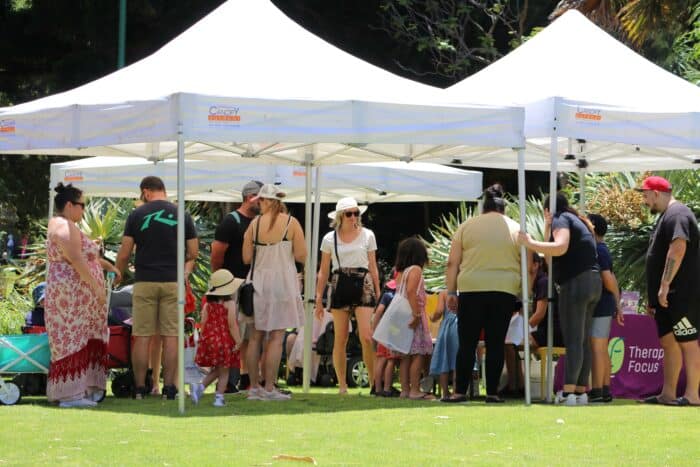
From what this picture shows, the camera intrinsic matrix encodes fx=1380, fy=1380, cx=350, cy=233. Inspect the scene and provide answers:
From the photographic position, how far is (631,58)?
1402cm

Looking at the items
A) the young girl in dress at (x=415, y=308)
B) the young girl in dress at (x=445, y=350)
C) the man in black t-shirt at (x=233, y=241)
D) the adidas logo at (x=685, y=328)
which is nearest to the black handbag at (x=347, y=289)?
the young girl in dress at (x=415, y=308)

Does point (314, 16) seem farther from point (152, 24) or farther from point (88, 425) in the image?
point (88, 425)

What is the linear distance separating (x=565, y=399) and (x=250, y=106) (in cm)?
385

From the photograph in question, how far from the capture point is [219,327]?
38.9ft

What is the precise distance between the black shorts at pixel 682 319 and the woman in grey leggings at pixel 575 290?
0.66 m

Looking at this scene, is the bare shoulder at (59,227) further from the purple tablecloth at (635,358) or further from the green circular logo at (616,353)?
the green circular logo at (616,353)

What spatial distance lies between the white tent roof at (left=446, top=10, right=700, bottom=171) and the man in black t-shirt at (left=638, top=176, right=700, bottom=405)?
24.0 inches

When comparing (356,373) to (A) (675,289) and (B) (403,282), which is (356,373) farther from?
(A) (675,289)

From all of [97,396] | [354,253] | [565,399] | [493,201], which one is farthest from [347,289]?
[97,396]

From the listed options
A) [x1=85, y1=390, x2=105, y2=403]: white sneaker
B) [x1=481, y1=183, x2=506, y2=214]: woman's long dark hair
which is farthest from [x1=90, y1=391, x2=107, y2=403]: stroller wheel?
[x1=481, y1=183, x2=506, y2=214]: woman's long dark hair

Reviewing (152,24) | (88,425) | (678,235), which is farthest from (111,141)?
(152,24)

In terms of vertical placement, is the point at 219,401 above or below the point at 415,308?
below

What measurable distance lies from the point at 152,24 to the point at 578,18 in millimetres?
13679

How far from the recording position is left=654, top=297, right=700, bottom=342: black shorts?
39.5 feet
